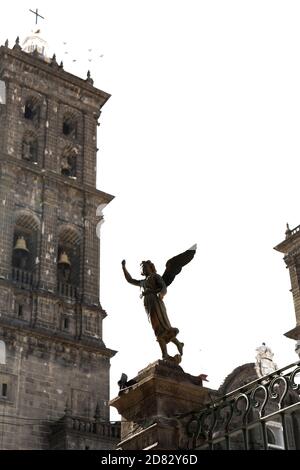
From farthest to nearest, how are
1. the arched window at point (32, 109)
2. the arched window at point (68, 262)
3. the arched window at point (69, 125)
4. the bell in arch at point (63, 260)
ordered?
the arched window at point (69, 125)
the arched window at point (32, 109)
the bell in arch at point (63, 260)
the arched window at point (68, 262)

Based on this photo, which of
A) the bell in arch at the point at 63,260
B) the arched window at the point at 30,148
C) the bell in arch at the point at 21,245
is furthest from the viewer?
the arched window at the point at 30,148

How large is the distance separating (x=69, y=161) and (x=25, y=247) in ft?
20.9

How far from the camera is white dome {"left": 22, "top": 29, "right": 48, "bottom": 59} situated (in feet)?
130

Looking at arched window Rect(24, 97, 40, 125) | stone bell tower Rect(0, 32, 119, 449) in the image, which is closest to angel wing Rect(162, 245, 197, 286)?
stone bell tower Rect(0, 32, 119, 449)

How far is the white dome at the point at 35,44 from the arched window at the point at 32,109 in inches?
191

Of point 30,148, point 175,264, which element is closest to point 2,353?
point 30,148

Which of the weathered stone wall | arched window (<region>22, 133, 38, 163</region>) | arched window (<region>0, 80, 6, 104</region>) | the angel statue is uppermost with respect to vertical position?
arched window (<region>0, 80, 6, 104</region>)

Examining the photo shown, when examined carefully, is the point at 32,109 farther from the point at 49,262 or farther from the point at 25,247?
the point at 49,262

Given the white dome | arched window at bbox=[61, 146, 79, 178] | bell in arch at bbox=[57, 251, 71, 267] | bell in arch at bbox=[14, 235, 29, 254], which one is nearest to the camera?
bell in arch at bbox=[14, 235, 29, 254]

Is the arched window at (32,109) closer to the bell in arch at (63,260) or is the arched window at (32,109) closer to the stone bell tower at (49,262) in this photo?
the stone bell tower at (49,262)

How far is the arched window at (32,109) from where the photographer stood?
3547 cm

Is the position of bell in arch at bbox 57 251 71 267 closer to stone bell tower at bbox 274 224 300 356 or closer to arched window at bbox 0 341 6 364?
arched window at bbox 0 341 6 364

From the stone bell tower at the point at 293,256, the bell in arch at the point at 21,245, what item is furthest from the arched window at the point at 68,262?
the stone bell tower at the point at 293,256

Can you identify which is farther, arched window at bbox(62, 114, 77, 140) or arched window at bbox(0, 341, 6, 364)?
arched window at bbox(62, 114, 77, 140)
